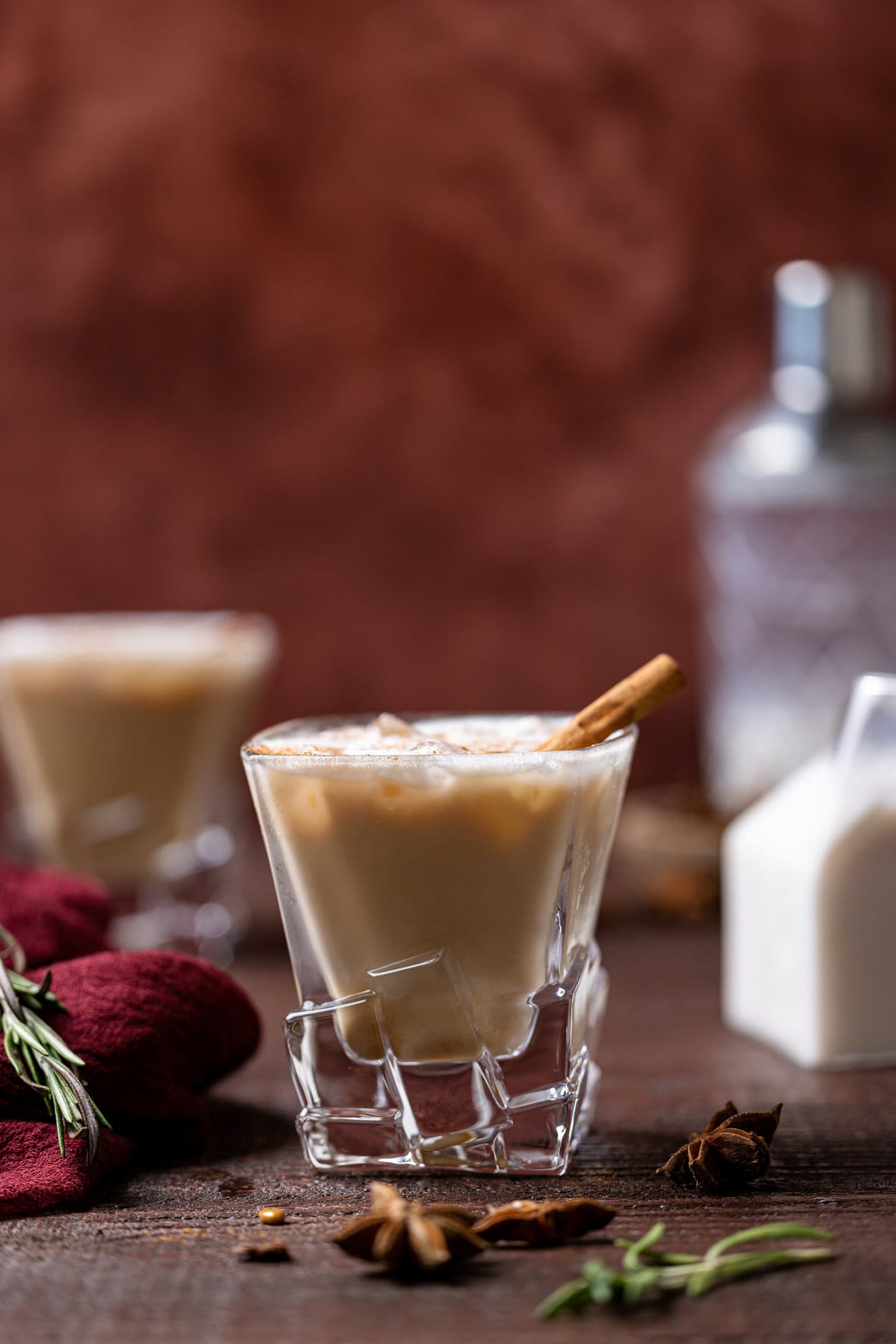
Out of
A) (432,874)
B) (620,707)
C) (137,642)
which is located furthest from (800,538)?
(432,874)

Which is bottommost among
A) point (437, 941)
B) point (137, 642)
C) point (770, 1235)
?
point (770, 1235)

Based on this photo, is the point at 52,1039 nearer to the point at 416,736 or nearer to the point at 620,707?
the point at 416,736

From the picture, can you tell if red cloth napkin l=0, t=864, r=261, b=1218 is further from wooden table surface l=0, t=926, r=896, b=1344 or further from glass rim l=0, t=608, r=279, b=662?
glass rim l=0, t=608, r=279, b=662

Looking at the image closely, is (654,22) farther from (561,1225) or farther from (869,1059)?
(561,1225)

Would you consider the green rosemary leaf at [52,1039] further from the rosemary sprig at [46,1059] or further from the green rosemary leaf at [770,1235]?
the green rosemary leaf at [770,1235]

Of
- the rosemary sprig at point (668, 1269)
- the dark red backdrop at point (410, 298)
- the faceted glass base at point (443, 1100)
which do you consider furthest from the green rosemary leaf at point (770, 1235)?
the dark red backdrop at point (410, 298)

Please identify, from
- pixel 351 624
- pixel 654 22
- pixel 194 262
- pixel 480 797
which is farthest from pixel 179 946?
pixel 654 22
